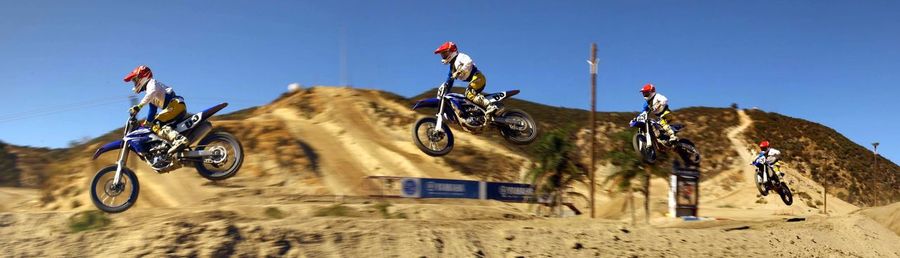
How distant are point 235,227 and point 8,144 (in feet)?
58.0

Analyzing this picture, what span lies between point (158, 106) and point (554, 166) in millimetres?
11271

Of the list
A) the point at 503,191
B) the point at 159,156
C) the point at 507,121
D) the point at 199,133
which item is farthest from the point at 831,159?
the point at 159,156

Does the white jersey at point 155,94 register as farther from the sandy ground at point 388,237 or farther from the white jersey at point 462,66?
the white jersey at point 462,66

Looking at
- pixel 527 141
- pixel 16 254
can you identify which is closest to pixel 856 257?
pixel 527 141

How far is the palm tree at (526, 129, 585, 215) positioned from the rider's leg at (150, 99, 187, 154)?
1059 centimetres

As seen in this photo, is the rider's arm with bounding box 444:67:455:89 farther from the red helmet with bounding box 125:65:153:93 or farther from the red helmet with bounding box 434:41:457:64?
the red helmet with bounding box 125:65:153:93

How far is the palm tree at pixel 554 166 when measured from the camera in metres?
17.8

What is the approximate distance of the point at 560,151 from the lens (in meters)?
17.8

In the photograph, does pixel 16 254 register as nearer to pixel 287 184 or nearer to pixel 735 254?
pixel 287 184

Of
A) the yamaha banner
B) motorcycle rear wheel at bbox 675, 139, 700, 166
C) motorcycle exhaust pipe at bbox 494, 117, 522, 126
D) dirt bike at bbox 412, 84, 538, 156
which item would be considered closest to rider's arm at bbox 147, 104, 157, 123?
dirt bike at bbox 412, 84, 538, 156

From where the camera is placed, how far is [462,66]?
532 inches

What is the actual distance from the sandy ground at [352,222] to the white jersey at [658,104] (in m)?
3.41

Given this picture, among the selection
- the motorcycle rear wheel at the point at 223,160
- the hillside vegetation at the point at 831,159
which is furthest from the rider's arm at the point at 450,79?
the hillside vegetation at the point at 831,159

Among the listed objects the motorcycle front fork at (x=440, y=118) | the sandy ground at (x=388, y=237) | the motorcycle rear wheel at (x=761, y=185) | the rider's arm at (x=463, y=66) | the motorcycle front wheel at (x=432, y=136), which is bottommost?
the sandy ground at (x=388, y=237)
